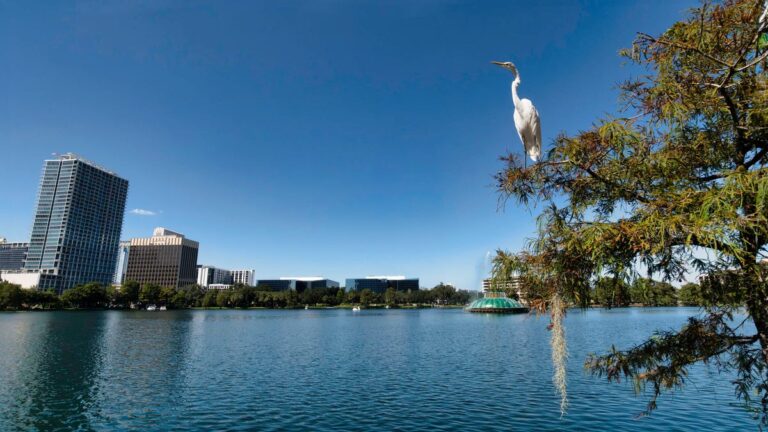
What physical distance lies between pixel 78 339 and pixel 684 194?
217ft

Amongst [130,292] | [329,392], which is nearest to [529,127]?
[329,392]

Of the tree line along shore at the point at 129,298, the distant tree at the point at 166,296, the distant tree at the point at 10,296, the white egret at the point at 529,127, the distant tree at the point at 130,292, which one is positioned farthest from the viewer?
the distant tree at the point at 166,296

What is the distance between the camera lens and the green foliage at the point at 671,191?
4.96m

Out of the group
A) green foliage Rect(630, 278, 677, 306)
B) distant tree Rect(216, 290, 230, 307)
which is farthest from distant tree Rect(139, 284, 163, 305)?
green foliage Rect(630, 278, 677, 306)

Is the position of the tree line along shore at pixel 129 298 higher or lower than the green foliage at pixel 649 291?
higher

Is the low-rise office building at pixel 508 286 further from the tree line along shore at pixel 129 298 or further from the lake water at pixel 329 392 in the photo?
the tree line along shore at pixel 129 298

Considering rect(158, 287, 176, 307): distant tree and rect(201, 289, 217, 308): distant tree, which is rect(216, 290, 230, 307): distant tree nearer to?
rect(201, 289, 217, 308): distant tree

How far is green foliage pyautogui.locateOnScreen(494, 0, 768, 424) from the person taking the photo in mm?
4965

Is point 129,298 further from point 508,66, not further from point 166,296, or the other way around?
point 508,66

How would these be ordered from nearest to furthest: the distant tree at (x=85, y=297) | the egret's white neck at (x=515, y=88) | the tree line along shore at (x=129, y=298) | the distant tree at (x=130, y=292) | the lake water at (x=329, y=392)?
1. the egret's white neck at (x=515, y=88)
2. the lake water at (x=329, y=392)
3. the tree line along shore at (x=129, y=298)
4. the distant tree at (x=85, y=297)
5. the distant tree at (x=130, y=292)

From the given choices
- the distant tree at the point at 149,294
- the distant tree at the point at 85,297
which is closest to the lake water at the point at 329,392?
the distant tree at the point at 85,297

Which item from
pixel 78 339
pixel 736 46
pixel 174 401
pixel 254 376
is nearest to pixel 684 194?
pixel 736 46

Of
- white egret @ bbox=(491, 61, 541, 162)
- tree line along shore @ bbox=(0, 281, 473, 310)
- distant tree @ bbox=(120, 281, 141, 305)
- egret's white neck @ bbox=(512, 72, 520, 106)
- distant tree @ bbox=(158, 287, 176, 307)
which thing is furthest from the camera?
distant tree @ bbox=(158, 287, 176, 307)

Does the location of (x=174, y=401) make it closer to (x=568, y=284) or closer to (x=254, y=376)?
(x=254, y=376)
